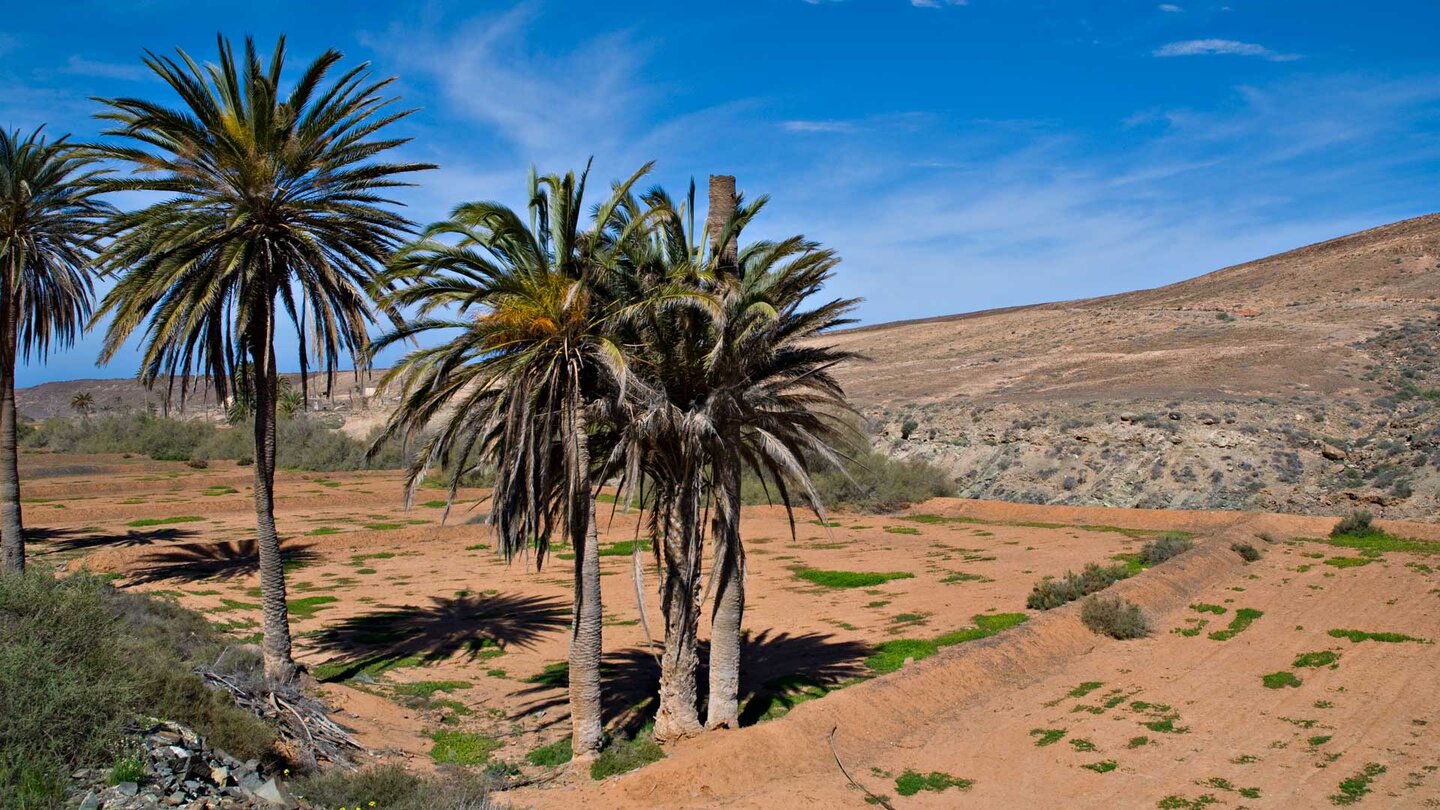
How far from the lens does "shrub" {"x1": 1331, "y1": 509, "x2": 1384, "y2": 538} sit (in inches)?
1161

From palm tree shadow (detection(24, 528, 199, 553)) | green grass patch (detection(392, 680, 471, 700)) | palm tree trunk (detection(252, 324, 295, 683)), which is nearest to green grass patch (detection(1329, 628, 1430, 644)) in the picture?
green grass patch (detection(392, 680, 471, 700))

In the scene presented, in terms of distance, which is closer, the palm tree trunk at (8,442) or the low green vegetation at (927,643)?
the low green vegetation at (927,643)

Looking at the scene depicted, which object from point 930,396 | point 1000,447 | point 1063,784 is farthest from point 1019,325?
point 1063,784

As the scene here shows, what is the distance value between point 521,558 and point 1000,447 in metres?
27.2

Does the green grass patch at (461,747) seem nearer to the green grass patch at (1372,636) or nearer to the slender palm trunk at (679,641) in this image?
the slender palm trunk at (679,641)

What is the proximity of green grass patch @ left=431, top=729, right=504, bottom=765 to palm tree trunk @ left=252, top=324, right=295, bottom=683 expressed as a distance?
3.22m

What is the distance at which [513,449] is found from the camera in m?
12.9

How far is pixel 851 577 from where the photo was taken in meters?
29.0

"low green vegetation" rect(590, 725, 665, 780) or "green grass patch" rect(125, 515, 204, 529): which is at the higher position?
"green grass patch" rect(125, 515, 204, 529)

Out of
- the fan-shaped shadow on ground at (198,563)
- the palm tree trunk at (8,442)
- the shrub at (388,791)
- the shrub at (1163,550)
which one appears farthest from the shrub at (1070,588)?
the palm tree trunk at (8,442)

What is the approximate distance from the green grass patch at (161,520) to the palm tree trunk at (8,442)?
1680cm

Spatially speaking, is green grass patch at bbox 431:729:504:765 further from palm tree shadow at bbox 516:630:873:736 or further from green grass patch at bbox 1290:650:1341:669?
green grass patch at bbox 1290:650:1341:669

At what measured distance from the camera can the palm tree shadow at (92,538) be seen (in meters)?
30.3

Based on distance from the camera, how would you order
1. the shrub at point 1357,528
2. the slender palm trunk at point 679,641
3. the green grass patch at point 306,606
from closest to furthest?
the slender palm trunk at point 679,641
the green grass patch at point 306,606
the shrub at point 1357,528
